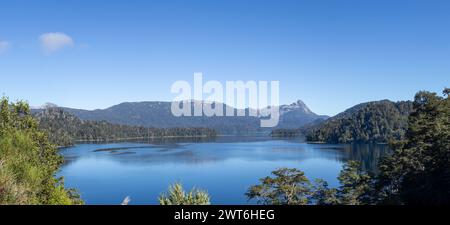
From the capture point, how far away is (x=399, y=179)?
43000 mm

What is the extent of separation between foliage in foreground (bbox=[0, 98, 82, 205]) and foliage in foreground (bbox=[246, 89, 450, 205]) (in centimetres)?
2059

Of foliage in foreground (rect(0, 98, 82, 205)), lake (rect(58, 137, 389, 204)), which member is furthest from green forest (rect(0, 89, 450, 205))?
lake (rect(58, 137, 389, 204))

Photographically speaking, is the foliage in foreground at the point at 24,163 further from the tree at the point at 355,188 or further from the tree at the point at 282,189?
the tree at the point at 355,188

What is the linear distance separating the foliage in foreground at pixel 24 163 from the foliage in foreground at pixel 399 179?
20588 millimetres

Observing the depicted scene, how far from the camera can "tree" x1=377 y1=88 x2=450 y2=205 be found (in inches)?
1206

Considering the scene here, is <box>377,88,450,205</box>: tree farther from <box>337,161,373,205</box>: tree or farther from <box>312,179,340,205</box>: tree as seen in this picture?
<box>312,179,340,205</box>: tree

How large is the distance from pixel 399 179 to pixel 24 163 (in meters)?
38.9

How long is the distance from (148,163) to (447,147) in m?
80.2

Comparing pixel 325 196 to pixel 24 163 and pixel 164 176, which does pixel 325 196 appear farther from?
pixel 164 176

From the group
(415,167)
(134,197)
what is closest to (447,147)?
(415,167)

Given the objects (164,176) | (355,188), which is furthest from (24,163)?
(164,176)
